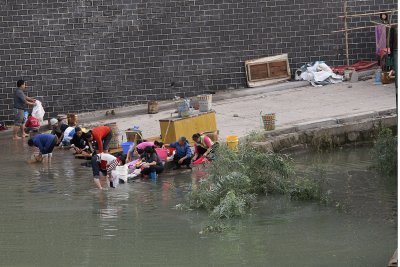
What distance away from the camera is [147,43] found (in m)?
25.8

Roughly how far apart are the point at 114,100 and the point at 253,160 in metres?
8.11

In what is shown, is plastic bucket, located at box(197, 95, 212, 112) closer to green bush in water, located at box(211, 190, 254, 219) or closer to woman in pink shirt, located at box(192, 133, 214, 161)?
woman in pink shirt, located at box(192, 133, 214, 161)

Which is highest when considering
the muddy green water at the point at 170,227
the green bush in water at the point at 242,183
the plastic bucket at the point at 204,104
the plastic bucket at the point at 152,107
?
the plastic bucket at the point at 204,104

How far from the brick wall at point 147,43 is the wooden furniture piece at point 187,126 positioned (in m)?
4.13

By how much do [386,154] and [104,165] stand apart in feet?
16.4

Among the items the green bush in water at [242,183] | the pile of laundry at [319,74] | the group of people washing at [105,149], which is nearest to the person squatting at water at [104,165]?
the group of people washing at [105,149]

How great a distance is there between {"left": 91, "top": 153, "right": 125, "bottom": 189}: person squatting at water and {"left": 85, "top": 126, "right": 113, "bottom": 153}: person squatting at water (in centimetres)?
77

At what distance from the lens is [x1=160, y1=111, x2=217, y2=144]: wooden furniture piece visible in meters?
21.6

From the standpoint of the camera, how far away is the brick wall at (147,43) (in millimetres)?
25297

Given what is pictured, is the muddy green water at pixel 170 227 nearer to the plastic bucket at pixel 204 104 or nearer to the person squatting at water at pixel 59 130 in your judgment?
the person squatting at water at pixel 59 130

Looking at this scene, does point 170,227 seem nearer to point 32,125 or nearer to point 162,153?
point 162,153

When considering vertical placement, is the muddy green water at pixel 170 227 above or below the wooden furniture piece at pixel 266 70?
below

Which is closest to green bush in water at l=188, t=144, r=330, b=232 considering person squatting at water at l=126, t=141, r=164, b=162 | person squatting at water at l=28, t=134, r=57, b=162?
person squatting at water at l=126, t=141, r=164, b=162

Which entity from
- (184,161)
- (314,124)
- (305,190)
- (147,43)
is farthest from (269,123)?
(147,43)
